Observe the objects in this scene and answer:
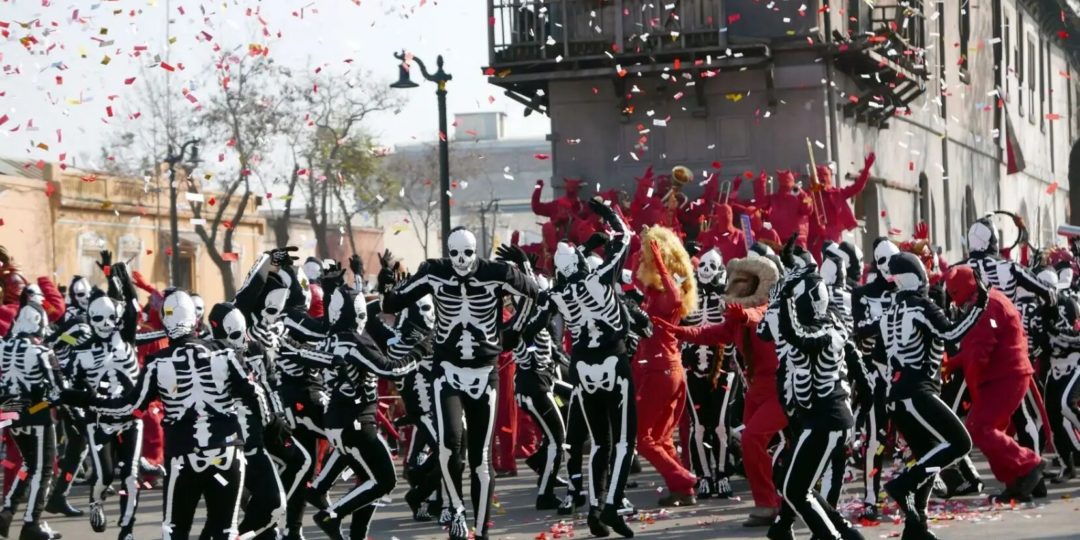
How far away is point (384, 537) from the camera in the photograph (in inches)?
460

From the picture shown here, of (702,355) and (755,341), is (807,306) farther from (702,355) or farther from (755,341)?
(702,355)

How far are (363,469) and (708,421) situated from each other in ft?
10.9

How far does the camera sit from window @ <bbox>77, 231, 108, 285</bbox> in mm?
45719

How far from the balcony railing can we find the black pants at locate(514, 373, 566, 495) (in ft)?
39.3

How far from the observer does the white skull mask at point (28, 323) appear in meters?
12.5

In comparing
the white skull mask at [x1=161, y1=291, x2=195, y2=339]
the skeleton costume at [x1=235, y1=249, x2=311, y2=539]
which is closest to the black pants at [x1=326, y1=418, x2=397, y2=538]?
the skeleton costume at [x1=235, y1=249, x2=311, y2=539]

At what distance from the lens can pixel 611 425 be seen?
1109 cm

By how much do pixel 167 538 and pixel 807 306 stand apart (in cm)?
377

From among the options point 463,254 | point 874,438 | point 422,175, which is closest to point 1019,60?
point 422,175

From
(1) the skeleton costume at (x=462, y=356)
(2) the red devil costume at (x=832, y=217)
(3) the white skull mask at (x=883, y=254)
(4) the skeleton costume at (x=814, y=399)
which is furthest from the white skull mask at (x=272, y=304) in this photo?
(2) the red devil costume at (x=832, y=217)

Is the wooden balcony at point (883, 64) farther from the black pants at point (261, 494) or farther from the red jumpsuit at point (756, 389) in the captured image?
the black pants at point (261, 494)

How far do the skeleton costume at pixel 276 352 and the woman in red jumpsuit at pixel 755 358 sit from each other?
2.55 m

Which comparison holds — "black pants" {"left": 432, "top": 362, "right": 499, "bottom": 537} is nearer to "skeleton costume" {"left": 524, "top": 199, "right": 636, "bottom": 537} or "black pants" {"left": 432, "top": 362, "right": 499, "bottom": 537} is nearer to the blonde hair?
"skeleton costume" {"left": 524, "top": 199, "right": 636, "bottom": 537}

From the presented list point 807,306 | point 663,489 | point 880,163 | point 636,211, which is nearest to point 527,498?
point 663,489
